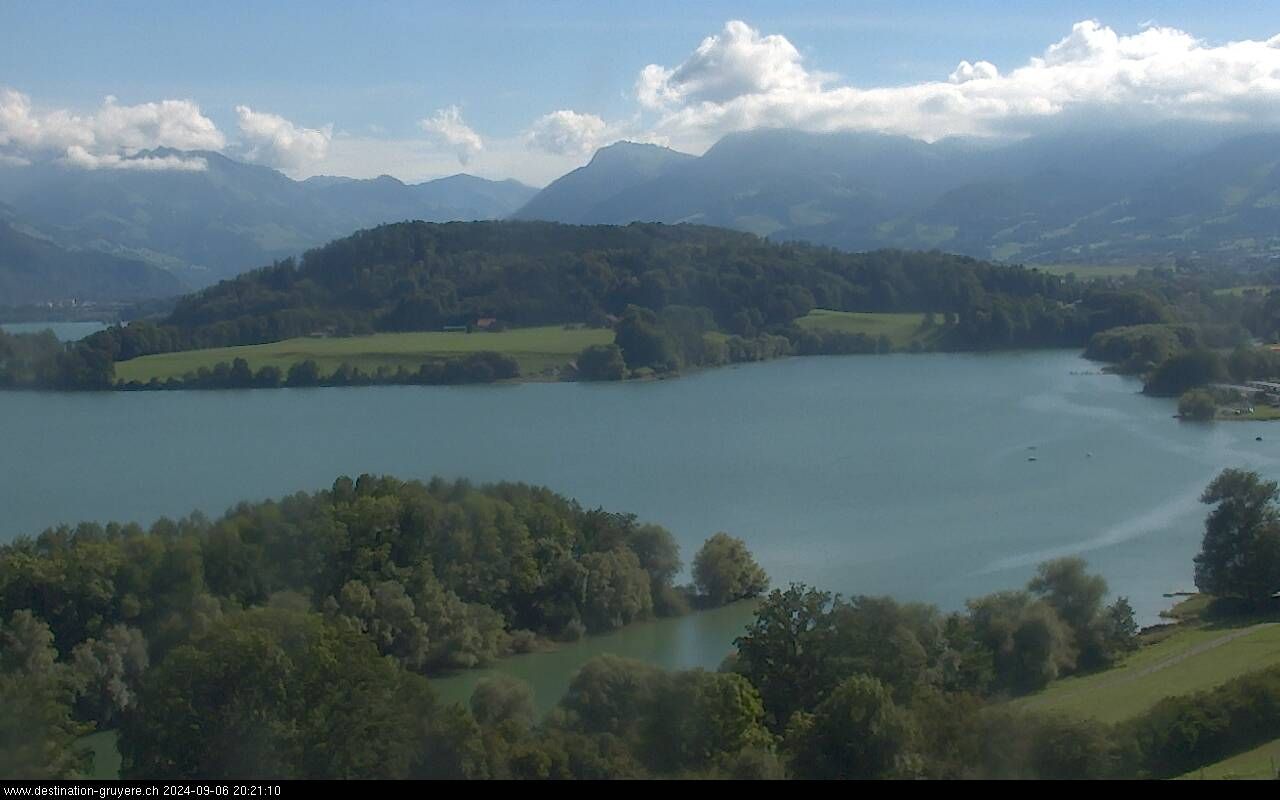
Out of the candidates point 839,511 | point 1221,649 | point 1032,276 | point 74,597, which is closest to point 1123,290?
point 1032,276

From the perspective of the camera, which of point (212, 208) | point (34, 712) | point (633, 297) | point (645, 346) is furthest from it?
point (212, 208)

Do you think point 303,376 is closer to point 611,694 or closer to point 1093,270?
point 611,694

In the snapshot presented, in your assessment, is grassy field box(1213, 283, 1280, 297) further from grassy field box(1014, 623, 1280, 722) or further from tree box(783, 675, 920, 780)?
tree box(783, 675, 920, 780)

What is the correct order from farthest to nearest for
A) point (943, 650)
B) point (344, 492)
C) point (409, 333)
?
point (409, 333), point (344, 492), point (943, 650)

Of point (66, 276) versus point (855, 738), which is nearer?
point (855, 738)

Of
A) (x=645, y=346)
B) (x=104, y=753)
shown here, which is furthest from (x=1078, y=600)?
(x=645, y=346)

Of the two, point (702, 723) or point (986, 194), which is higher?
point (986, 194)

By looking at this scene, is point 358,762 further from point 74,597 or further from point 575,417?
point 575,417

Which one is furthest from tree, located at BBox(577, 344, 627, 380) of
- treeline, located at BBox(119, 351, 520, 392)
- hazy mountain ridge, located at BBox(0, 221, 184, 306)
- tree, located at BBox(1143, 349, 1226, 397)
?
hazy mountain ridge, located at BBox(0, 221, 184, 306)
